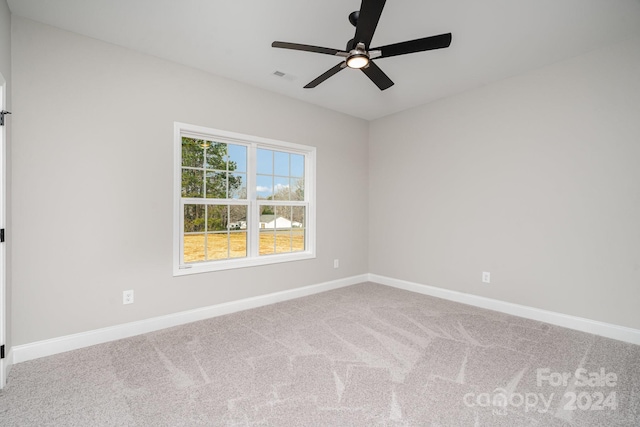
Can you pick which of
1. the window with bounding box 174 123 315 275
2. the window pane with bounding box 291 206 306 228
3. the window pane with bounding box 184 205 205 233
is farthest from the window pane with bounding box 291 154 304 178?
the window pane with bounding box 184 205 205 233

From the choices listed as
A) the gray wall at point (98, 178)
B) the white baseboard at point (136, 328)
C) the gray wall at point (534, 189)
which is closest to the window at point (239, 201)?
the gray wall at point (98, 178)

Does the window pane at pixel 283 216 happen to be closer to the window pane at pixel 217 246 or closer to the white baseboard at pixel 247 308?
the window pane at pixel 217 246

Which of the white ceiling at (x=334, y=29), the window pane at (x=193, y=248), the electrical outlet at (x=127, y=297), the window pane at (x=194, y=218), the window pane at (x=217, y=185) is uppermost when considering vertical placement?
the white ceiling at (x=334, y=29)

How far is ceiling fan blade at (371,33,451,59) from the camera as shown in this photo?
79.0 inches

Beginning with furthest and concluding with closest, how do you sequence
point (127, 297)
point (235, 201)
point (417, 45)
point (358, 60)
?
point (235, 201) < point (127, 297) < point (358, 60) < point (417, 45)

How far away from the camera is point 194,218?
131 inches

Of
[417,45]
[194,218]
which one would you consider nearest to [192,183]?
[194,218]

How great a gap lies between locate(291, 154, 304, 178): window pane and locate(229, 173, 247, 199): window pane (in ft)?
2.54

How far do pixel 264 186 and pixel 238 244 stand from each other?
823mm

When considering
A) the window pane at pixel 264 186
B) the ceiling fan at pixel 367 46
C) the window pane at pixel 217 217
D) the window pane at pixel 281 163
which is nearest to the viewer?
the ceiling fan at pixel 367 46

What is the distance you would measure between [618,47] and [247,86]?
3.71 metres

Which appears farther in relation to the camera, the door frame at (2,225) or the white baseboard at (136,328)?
the white baseboard at (136,328)

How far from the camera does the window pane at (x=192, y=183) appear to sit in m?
3.28

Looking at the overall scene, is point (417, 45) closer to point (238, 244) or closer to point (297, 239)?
point (238, 244)
